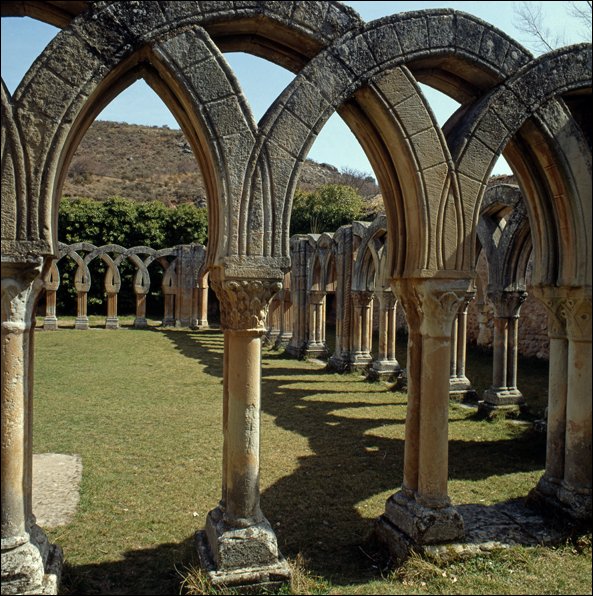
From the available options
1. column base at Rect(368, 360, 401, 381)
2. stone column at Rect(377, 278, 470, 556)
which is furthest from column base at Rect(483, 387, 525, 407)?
stone column at Rect(377, 278, 470, 556)

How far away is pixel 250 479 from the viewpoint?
471cm

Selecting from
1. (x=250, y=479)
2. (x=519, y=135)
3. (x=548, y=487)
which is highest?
(x=519, y=135)

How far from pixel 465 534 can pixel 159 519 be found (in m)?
3.15

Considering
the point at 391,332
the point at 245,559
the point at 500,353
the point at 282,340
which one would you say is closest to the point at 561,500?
the point at 245,559

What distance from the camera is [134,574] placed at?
5.00 m

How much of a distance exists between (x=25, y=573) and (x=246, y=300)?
97.4 inches

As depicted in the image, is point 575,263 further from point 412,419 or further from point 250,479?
point 250,479

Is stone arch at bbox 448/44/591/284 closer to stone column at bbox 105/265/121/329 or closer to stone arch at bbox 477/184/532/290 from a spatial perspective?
stone arch at bbox 477/184/532/290

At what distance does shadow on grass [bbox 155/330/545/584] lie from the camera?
5629 mm

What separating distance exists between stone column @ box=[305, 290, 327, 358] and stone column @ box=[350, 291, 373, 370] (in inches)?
124

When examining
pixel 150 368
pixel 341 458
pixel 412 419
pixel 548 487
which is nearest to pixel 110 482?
pixel 341 458

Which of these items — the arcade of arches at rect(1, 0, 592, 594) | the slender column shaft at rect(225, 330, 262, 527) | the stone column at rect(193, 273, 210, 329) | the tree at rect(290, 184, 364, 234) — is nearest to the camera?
the arcade of arches at rect(1, 0, 592, 594)

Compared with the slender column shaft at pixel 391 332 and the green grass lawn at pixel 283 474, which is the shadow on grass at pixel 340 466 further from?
the slender column shaft at pixel 391 332

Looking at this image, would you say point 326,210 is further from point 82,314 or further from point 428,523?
point 428,523
